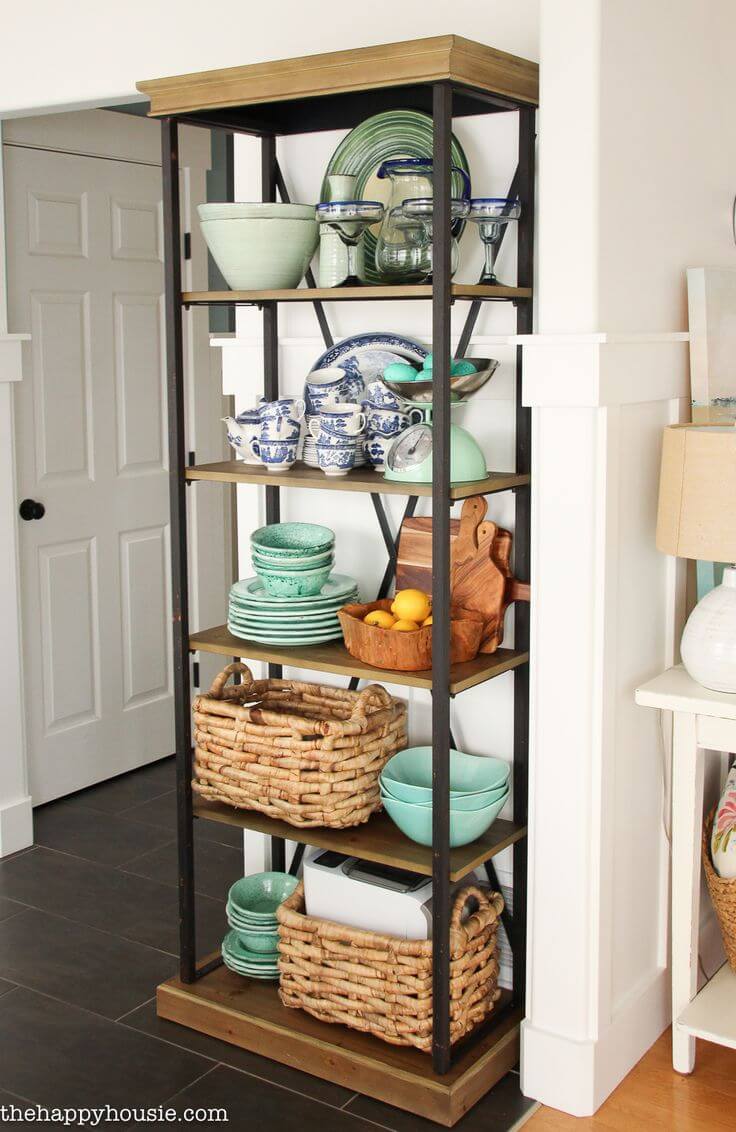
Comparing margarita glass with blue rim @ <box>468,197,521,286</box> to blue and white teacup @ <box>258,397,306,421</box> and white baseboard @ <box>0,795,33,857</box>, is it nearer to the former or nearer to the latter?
blue and white teacup @ <box>258,397,306,421</box>

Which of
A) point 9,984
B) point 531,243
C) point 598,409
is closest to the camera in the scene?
point 598,409

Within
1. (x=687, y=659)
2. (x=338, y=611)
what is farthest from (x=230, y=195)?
(x=687, y=659)

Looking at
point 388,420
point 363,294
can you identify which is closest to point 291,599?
point 388,420

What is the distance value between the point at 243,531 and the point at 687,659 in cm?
111

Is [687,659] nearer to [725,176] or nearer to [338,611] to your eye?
[338,611]

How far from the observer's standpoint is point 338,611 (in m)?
2.59

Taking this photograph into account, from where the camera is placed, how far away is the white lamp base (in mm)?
2340

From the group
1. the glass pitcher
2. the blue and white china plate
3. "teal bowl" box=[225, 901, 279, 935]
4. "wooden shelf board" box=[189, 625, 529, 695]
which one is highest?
the glass pitcher

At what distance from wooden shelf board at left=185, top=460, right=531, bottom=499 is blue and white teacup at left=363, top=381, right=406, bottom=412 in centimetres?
14

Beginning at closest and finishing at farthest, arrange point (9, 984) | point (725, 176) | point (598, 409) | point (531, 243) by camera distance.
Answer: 1. point (598, 409)
2. point (531, 243)
3. point (725, 176)
4. point (9, 984)

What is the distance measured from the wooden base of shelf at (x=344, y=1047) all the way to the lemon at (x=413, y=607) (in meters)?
0.87

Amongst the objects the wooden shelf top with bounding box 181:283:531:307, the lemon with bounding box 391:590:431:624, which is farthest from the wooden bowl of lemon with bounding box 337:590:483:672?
the wooden shelf top with bounding box 181:283:531:307

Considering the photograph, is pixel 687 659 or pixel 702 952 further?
pixel 702 952

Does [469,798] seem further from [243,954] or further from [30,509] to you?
[30,509]
